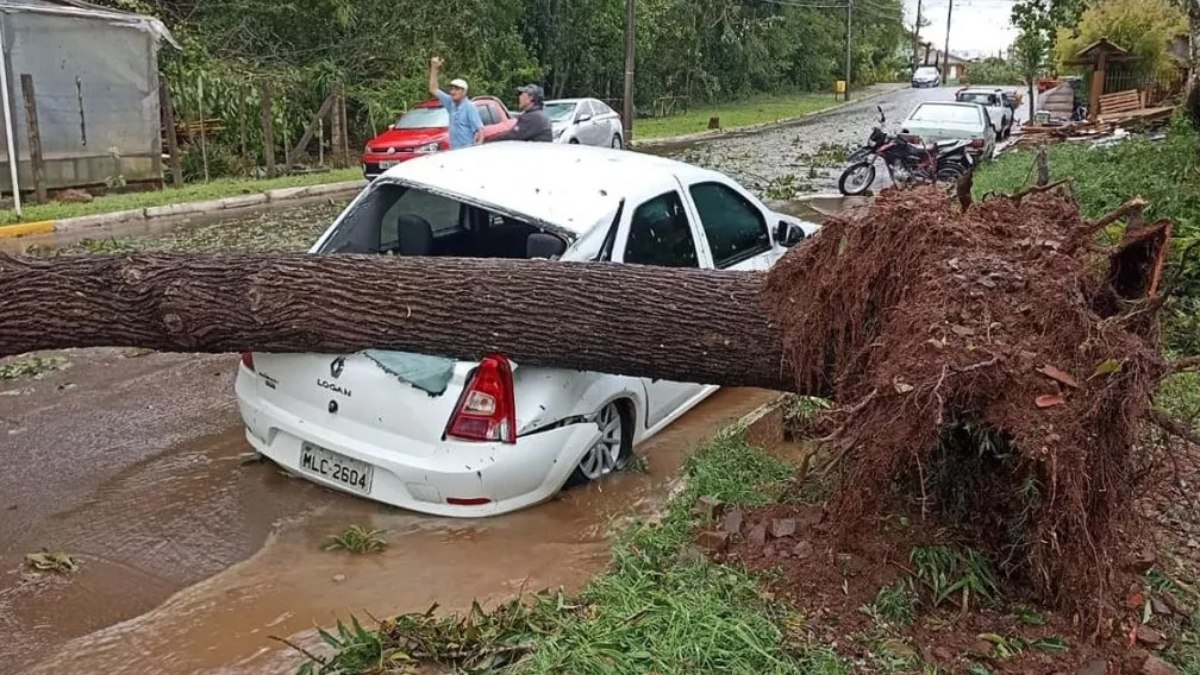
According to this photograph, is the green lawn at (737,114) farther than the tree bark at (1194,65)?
Yes

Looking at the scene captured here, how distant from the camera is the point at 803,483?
4305mm

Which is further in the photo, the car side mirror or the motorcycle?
the motorcycle

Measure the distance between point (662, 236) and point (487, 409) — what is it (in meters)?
1.74

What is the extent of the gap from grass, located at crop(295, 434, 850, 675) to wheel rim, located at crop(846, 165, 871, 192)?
14222mm

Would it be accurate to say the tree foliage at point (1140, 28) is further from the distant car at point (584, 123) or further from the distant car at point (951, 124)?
the distant car at point (584, 123)

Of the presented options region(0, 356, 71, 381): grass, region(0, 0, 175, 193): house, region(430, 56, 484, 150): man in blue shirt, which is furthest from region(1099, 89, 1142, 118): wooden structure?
region(0, 356, 71, 381): grass

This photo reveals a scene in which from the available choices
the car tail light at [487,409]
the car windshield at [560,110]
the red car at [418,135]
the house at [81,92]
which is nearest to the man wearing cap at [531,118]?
the red car at [418,135]

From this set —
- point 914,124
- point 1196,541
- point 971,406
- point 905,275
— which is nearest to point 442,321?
point 905,275

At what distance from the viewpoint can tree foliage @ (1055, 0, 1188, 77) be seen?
93.4 ft

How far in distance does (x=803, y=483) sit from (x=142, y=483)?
345 cm

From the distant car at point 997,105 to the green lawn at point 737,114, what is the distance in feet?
27.6

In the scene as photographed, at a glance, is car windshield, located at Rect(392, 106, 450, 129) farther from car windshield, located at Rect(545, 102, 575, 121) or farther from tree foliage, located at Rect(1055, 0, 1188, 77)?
tree foliage, located at Rect(1055, 0, 1188, 77)

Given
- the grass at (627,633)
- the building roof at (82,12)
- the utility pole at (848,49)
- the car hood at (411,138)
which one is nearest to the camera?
the grass at (627,633)

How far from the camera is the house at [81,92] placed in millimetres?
15906
